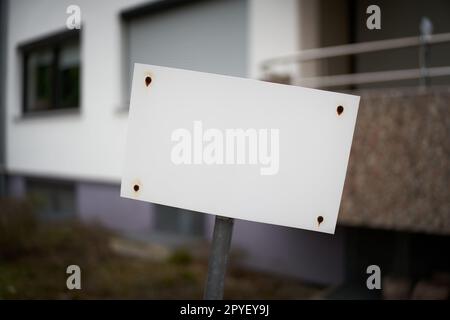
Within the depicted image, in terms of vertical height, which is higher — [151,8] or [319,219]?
[151,8]

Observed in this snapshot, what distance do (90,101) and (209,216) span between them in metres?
2.76

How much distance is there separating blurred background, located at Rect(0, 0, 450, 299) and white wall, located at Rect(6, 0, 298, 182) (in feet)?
0.08

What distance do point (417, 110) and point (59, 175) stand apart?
5729 millimetres

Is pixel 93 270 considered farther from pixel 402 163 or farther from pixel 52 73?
pixel 52 73

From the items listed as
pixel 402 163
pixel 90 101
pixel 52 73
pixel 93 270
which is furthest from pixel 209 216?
pixel 52 73

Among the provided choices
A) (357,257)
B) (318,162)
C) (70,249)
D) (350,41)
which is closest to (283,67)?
(350,41)

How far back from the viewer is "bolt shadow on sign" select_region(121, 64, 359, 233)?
1.06 m

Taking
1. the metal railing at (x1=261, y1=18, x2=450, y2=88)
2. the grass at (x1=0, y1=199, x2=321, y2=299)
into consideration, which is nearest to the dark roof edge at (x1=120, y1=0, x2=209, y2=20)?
the metal railing at (x1=261, y1=18, x2=450, y2=88)

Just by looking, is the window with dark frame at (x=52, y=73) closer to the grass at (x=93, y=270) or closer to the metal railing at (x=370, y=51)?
the grass at (x=93, y=270)

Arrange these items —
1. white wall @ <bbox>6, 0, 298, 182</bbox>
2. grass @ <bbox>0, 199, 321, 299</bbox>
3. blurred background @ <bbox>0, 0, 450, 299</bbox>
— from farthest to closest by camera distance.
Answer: white wall @ <bbox>6, 0, 298, 182</bbox>
blurred background @ <bbox>0, 0, 450, 299</bbox>
grass @ <bbox>0, 199, 321, 299</bbox>

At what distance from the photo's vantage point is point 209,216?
4.75 meters

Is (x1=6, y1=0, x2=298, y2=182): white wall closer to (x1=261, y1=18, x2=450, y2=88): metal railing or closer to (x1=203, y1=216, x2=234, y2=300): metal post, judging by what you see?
(x1=261, y1=18, x2=450, y2=88): metal railing

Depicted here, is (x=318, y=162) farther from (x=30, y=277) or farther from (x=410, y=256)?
(x=410, y=256)

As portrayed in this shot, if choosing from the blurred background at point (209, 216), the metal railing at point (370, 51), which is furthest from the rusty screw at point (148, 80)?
Answer: the metal railing at point (370, 51)
